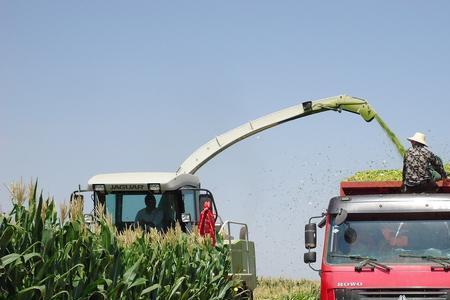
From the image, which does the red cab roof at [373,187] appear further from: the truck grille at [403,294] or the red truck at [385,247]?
the truck grille at [403,294]

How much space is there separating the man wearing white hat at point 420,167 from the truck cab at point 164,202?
402cm

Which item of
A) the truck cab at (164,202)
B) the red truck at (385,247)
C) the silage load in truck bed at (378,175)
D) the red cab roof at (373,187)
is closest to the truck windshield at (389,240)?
the red truck at (385,247)

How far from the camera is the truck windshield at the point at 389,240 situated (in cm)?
1206

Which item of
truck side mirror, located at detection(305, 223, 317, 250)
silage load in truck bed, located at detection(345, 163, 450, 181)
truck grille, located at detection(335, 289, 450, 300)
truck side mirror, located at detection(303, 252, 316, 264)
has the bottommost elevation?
truck grille, located at detection(335, 289, 450, 300)

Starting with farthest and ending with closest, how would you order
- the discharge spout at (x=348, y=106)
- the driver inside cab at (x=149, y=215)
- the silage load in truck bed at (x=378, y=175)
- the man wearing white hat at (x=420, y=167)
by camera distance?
the discharge spout at (x=348, y=106), the driver inside cab at (x=149, y=215), the silage load in truck bed at (x=378, y=175), the man wearing white hat at (x=420, y=167)

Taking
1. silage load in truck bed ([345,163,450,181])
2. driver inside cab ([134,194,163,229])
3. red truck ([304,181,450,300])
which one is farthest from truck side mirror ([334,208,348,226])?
driver inside cab ([134,194,163,229])

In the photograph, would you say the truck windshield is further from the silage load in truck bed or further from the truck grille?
the silage load in truck bed

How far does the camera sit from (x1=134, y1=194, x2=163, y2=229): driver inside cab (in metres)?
16.7

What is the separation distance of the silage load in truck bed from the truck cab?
277cm

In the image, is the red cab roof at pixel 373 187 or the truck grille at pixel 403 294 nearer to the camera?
the truck grille at pixel 403 294

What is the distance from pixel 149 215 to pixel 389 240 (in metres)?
5.97

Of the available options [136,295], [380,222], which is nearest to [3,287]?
[136,295]

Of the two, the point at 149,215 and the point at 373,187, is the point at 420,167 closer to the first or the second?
the point at 373,187

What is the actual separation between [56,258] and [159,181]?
25.2 feet
